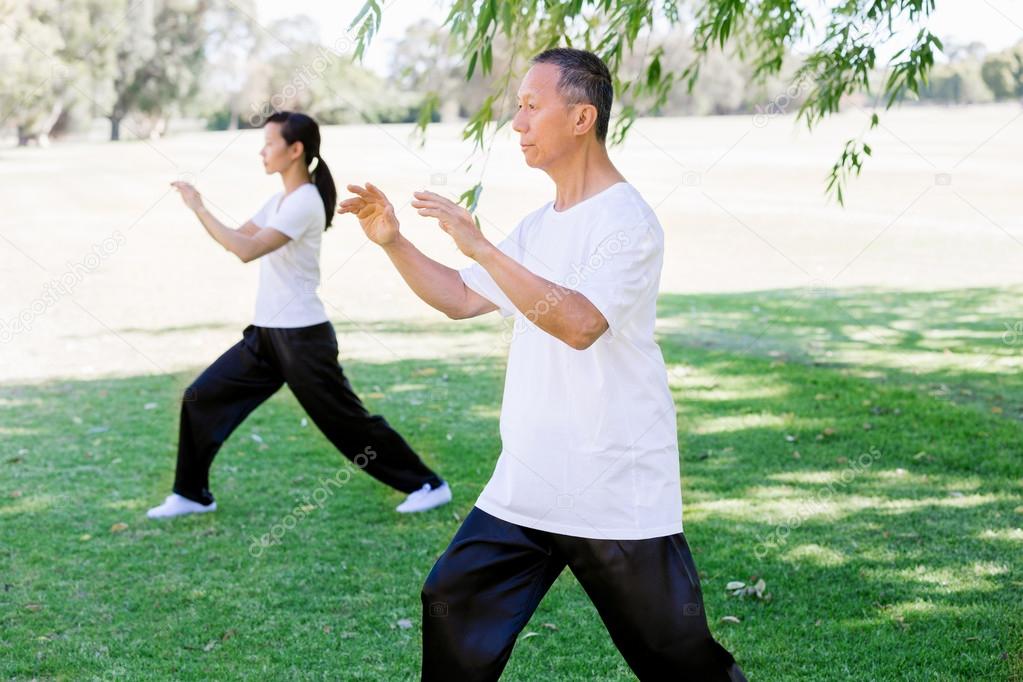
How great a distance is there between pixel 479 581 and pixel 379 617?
193 cm

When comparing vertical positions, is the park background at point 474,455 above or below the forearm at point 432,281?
below

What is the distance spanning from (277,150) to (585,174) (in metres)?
3.13

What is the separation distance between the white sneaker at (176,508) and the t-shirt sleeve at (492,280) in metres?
3.33

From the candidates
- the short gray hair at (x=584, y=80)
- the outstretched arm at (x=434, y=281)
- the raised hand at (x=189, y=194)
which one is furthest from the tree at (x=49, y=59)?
the short gray hair at (x=584, y=80)

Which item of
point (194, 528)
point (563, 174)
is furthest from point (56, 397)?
point (563, 174)

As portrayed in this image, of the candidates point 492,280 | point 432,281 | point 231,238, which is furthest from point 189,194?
point 492,280

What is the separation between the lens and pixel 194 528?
576cm

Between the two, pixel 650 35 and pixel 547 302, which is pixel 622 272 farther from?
pixel 650 35

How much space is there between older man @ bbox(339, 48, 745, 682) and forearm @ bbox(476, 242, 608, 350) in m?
0.10

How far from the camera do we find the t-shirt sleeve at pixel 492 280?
3010mm

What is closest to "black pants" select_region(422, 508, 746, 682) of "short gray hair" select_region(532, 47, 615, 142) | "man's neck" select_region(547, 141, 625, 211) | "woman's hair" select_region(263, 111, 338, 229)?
"man's neck" select_region(547, 141, 625, 211)

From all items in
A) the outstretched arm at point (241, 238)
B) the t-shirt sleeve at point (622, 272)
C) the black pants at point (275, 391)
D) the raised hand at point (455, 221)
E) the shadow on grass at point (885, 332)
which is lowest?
the shadow on grass at point (885, 332)

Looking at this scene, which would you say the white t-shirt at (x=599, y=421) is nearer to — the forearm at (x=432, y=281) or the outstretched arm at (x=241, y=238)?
the forearm at (x=432, y=281)

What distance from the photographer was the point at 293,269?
5617 millimetres
